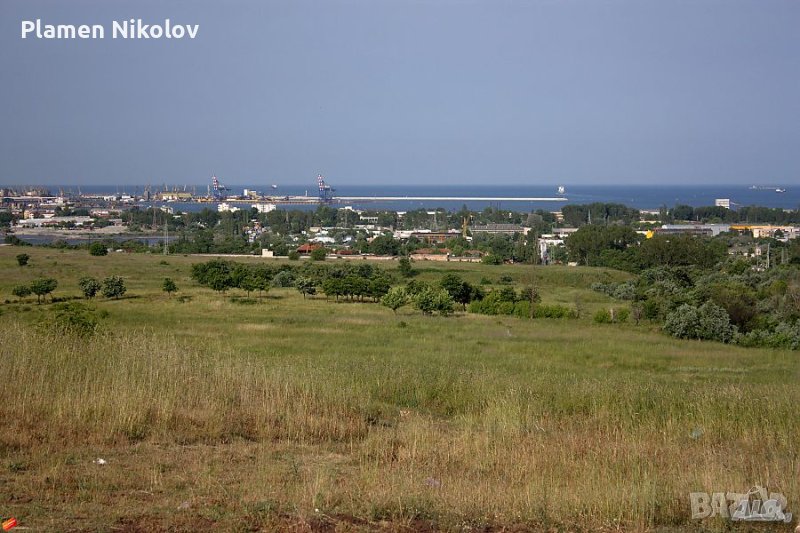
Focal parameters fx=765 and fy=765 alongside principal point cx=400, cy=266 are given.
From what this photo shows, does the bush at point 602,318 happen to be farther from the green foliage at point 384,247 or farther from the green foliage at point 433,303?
the green foliage at point 384,247

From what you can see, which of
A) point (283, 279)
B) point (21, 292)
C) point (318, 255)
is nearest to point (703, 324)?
point (283, 279)

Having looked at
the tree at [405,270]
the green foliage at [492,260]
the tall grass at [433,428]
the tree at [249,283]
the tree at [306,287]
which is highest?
the tall grass at [433,428]

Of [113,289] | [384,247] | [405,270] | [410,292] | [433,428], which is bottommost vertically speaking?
[384,247]

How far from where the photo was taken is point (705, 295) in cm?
3073

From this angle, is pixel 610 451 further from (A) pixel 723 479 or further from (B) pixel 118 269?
(B) pixel 118 269

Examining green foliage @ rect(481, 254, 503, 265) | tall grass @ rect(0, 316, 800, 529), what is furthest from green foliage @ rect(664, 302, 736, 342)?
green foliage @ rect(481, 254, 503, 265)

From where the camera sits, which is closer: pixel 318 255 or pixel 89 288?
pixel 89 288

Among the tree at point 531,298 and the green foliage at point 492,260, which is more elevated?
the tree at point 531,298

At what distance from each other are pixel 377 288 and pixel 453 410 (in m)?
26.3

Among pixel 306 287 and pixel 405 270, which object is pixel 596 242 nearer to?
pixel 405 270

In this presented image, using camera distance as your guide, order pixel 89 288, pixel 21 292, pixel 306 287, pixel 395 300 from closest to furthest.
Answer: pixel 21 292
pixel 395 300
pixel 89 288
pixel 306 287

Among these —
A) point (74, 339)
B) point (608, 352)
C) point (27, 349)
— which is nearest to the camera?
point (27, 349)

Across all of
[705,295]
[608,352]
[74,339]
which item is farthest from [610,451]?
[705,295]

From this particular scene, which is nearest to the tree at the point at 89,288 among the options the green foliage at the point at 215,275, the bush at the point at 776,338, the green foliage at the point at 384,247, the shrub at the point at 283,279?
the green foliage at the point at 215,275
